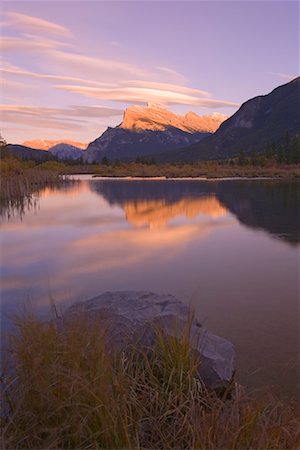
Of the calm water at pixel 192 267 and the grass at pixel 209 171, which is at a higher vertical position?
the grass at pixel 209 171

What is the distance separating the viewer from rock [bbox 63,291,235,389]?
4875 millimetres

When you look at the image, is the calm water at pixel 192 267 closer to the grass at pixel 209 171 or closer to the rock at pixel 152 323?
the rock at pixel 152 323

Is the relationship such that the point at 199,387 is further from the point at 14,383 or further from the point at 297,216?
the point at 297,216

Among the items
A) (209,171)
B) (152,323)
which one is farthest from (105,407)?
(209,171)

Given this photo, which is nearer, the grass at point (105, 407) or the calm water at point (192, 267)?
the grass at point (105, 407)

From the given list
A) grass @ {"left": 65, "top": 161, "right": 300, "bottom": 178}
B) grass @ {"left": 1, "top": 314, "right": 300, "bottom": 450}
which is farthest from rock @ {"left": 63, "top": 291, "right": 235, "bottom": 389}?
grass @ {"left": 65, "top": 161, "right": 300, "bottom": 178}

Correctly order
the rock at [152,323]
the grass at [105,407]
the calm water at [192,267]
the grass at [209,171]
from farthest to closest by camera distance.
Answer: the grass at [209,171] → the calm water at [192,267] → the rock at [152,323] → the grass at [105,407]

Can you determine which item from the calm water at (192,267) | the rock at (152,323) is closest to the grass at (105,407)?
the rock at (152,323)

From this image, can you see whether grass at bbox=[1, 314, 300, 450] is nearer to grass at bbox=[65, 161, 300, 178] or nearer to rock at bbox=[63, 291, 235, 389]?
rock at bbox=[63, 291, 235, 389]

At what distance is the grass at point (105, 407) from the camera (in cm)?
339

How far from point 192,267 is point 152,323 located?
6166 mm

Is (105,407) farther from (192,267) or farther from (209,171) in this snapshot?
(209,171)

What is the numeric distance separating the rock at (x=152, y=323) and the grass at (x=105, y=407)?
18.3 inches

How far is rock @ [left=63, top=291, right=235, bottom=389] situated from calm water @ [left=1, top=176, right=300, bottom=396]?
511 mm
